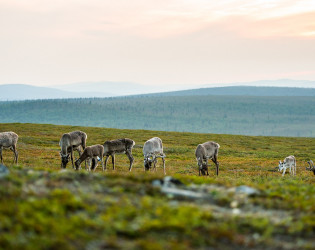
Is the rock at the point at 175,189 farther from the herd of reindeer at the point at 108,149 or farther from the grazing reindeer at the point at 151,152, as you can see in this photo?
the grazing reindeer at the point at 151,152

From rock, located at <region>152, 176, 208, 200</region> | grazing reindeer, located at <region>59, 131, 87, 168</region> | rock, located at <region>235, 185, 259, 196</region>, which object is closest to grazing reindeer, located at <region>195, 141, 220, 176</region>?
grazing reindeer, located at <region>59, 131, 87, 168</region>

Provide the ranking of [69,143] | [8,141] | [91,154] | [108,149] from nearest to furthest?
1. [91,154]
2. [69,143]
3. [108,149]
4. [8,141]

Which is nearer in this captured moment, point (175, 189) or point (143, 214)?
point (143, 214)

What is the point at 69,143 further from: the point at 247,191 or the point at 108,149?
the point at 247,191

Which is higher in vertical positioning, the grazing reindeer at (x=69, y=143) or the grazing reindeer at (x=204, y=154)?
the grazing reindeer at (x=69, y=143)

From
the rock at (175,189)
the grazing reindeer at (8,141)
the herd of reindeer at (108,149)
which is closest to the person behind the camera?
the rock at (175,189)

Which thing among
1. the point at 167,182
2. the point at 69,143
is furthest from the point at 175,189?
the point at 69,143

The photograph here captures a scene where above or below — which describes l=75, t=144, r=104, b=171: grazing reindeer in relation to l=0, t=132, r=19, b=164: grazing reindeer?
below

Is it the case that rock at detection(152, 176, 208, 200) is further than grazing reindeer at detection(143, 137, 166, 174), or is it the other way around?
grazing reindeer at detection(143, 137, 166, 174)

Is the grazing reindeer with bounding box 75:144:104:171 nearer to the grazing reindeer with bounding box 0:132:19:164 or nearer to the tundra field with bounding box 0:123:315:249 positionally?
the grazing reindeer with bounding box 0:132:19:164

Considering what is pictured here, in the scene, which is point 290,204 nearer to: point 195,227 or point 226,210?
point 226,210

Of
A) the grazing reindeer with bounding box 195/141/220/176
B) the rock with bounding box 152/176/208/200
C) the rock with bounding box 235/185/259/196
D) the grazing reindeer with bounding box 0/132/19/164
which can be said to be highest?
the grazing reindeer with bounding box 0/132/19/164

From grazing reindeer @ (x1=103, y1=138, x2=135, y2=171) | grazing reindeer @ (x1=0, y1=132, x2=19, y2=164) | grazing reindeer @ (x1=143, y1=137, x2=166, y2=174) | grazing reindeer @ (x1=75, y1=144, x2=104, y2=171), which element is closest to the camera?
grazing reindeer @ (x1=75, y1=144, x2=104, y2=171)

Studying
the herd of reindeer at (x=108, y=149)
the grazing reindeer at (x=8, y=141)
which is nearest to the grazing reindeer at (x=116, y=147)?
the herd of reindeer at (x=108, y=149)
